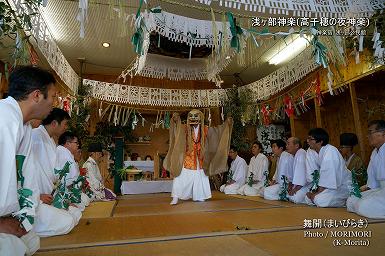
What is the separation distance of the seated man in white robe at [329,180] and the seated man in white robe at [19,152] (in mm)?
3738

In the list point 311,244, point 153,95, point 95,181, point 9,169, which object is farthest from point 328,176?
point 153,95

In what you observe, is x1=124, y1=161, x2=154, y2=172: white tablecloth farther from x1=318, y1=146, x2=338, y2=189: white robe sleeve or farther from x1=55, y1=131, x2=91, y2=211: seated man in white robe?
x1=318, y1=146, x2=338, y2=189: white robe sleeve

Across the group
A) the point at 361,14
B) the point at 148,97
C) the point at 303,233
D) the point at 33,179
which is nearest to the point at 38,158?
the point at 33,179

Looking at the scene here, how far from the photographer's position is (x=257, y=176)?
22.8ft

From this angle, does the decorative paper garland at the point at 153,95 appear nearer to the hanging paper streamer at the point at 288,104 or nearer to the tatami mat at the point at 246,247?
the hanging paper streamer at the point at 288,104

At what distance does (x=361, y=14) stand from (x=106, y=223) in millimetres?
3617

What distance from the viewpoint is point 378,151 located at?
11.3ft

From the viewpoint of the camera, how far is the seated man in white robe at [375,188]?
3053 mm

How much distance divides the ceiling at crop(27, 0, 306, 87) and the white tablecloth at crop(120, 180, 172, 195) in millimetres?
3328

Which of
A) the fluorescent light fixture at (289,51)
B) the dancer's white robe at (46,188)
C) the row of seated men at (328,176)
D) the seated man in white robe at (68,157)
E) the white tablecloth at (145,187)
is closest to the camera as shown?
the dancer's white robe at (46,188)

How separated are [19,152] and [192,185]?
3.89 m

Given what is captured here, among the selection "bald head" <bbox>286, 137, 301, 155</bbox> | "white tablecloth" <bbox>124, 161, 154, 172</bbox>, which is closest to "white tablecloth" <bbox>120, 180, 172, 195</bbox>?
"white tablecloth" <bbox>124, 161, 154, 172</bbox>

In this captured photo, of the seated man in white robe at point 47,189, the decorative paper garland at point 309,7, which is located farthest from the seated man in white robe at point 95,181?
the decorative paper garland at point 309,7

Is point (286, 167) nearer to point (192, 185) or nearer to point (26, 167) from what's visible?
point (192, 185)
